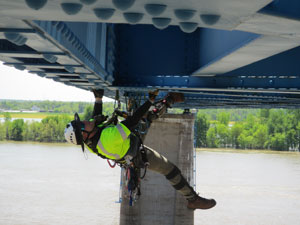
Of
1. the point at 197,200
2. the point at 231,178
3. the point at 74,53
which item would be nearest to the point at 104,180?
the point at 231,178

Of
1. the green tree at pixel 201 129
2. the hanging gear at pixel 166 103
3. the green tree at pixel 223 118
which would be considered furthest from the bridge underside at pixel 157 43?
the green tree at pixel 223 118

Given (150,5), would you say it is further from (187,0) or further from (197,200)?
(197,200)

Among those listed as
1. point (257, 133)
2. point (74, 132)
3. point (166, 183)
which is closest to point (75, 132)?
point (74, 132)

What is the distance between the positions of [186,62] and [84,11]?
710cm

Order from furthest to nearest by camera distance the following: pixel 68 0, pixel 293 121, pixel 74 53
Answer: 1. pixel 293 121
2. pixel 74 53
3. pixel 68 0

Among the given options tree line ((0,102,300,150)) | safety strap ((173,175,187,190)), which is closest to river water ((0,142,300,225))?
tree line ((0,102,300,150))

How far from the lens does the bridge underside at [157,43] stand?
297cm

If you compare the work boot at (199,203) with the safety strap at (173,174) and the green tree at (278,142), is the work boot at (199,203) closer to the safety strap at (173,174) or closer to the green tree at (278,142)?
the safety strap at (173,174)

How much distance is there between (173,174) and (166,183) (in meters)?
16.7

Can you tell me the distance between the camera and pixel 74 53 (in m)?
5.69

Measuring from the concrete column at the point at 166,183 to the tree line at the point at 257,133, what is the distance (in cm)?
7173

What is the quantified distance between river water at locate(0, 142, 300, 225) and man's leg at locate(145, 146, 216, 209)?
109 feet

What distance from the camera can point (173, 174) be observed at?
9.50 metres

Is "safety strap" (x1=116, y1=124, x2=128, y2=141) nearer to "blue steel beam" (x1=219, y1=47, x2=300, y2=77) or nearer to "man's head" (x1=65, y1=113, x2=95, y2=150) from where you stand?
"man's head" (x1=65, y1=113, x2=95, y2=150)
